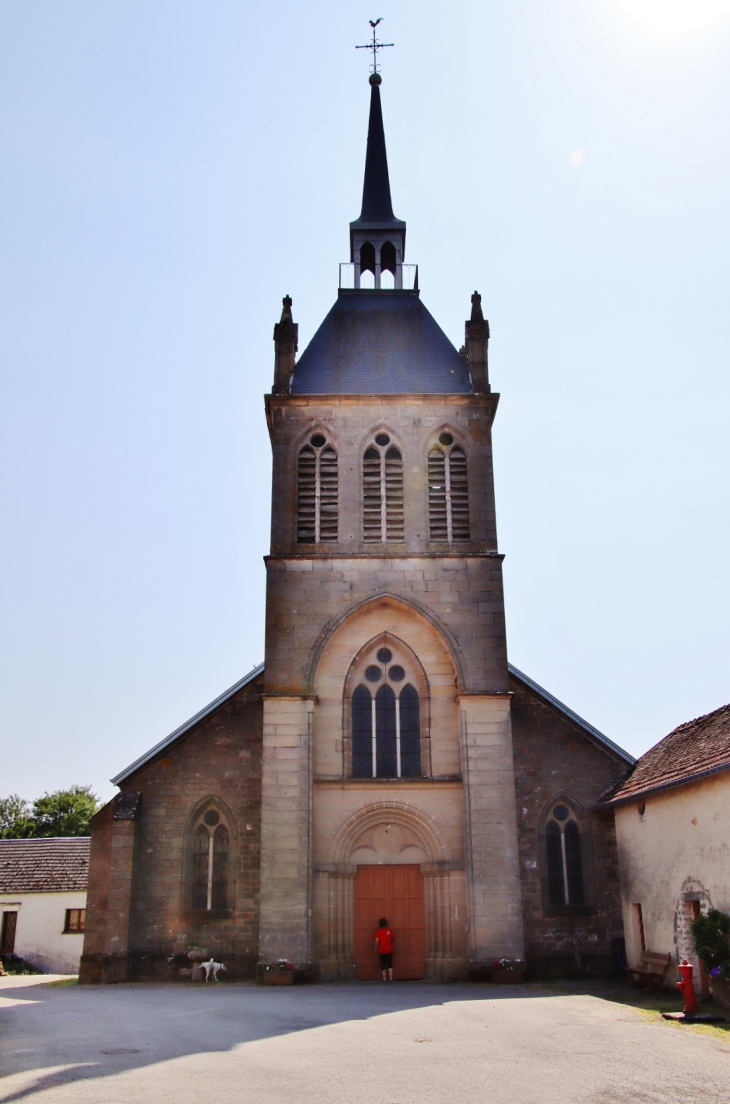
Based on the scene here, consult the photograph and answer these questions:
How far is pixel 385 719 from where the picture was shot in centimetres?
2002

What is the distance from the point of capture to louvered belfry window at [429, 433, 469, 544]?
2131 centimetres

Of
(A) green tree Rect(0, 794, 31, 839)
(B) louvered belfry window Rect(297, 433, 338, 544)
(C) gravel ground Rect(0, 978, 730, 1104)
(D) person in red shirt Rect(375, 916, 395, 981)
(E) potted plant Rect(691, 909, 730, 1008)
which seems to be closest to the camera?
(C) gravel ground Rect(0, 978, 730, 1104)

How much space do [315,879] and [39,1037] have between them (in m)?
8.77

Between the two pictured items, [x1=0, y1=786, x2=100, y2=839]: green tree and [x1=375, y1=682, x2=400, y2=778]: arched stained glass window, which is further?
[x1=0, y1=786, x2=100, y2=839]: green tree

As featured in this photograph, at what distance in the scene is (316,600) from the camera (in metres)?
20.3

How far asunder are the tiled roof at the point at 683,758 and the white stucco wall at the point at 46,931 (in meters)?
21.3

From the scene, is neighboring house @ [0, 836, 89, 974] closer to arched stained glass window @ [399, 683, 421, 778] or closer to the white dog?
the white dog

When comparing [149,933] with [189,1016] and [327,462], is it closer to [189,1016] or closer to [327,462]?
[189,1016]

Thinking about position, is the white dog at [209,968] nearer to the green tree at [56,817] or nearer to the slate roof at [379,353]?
the slate roof at [379,353]

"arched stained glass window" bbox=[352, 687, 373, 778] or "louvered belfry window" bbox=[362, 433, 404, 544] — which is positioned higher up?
"louvered belfry window" bbox=[362, 433, 404, 544]

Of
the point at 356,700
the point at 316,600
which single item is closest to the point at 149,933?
the point at 356,700

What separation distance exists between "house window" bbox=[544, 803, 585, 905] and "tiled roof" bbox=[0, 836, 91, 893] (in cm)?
1891

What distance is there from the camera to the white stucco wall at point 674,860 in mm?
13859

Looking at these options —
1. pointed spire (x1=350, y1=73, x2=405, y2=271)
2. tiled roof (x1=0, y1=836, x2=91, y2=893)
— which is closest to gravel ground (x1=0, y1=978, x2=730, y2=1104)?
pointed spire (x1=350, y1=73, x2=405, y2=271)
